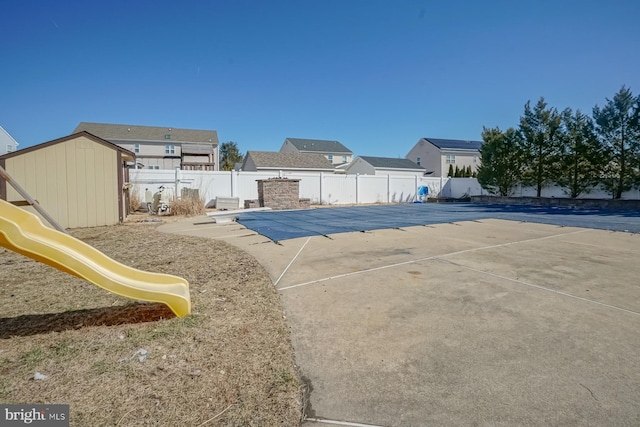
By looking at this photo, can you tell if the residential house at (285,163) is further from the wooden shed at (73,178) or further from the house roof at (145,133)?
the wooden shed at (73,178)

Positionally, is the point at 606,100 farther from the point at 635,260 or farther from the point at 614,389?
the point at 614,389

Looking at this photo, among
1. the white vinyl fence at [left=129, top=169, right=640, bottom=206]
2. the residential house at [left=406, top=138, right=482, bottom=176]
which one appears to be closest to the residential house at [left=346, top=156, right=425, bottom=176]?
the residential house at [left=406, top=138, right=482, bottom=176]

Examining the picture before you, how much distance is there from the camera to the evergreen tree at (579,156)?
52.9ft

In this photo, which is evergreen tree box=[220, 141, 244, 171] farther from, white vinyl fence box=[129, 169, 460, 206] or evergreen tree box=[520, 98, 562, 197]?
evergreen tree box=[520, 98, 562, 197]

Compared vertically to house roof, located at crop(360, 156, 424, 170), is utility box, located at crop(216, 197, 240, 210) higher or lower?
lower

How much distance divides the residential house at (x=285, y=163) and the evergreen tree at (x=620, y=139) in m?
17.7

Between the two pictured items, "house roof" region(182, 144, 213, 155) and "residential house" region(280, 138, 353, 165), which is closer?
"house roof" region(182, 144, 213, 155)

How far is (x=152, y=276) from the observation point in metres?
3.13

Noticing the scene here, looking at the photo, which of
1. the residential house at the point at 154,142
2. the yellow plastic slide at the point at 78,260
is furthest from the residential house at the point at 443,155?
the yellow plastic slide at the point at 78,260

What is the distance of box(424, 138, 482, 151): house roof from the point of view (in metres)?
33.4

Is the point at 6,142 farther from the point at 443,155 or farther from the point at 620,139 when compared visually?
the point at 620,139

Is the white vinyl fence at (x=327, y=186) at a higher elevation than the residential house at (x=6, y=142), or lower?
lower

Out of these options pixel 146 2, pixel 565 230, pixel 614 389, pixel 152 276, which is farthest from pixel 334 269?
pixel 146 2

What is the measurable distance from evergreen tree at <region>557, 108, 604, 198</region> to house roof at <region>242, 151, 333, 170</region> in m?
16.3
